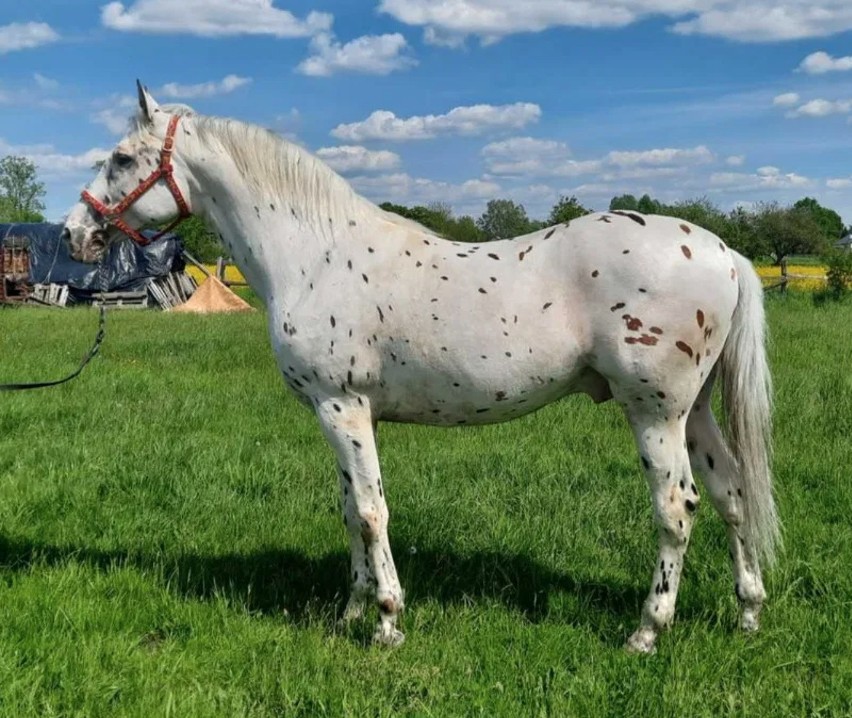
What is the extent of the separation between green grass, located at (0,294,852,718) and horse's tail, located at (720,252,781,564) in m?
0.46

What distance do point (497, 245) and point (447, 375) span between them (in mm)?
685

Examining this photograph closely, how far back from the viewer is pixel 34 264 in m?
26.8

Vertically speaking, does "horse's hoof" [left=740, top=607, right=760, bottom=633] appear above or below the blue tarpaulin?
below

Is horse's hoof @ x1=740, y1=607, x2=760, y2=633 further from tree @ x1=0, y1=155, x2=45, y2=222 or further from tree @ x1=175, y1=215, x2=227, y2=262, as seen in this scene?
tree @ x1=0, y1=155, x2=45, y2=222

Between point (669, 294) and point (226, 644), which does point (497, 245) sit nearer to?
point (669, 294)

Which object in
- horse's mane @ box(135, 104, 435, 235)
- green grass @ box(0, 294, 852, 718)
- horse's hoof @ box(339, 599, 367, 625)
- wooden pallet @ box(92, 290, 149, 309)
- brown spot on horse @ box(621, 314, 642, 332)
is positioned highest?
horse's mane @ box(135, 104, 435, 235)

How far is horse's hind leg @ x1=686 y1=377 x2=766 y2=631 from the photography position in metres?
3.74

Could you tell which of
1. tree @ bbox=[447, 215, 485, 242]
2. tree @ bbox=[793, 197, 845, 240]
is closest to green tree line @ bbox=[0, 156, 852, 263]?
tree @ bbox=[447, 215, 485, 242]

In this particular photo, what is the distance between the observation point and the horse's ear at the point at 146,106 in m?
3.73

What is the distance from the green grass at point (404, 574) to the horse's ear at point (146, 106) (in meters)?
2.41

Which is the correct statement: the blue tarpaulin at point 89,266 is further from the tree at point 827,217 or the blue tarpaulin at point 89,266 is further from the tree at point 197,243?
the tree at point 827,217

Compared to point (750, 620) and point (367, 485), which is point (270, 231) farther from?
point (750, 620)

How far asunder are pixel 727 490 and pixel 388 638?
1.82 metres

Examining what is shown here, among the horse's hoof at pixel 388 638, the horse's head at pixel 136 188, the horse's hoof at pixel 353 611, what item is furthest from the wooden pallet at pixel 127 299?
the horse's hoof at pixel 388 638
